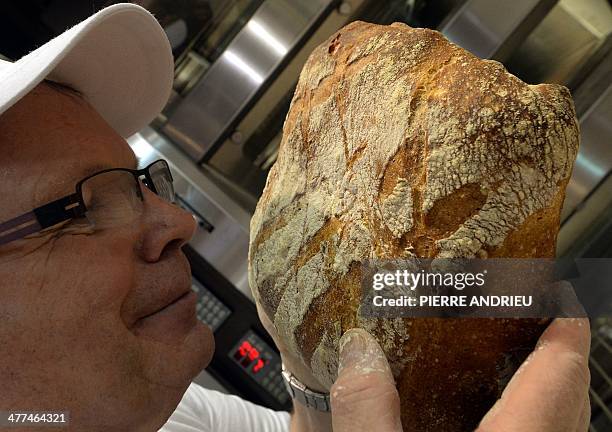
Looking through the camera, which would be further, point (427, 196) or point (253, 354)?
point (253, 354)

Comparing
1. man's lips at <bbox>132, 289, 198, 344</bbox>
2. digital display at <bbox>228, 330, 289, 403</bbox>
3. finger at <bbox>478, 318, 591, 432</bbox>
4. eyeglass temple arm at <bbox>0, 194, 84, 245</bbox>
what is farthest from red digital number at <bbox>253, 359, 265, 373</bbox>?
finger at <bbox>478, 318, 591, 432</bbox>

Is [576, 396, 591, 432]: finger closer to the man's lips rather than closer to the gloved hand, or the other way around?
the gloved hand

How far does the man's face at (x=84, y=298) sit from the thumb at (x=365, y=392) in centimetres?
27

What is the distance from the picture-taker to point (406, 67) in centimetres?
63

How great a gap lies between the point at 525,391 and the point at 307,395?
0.38m

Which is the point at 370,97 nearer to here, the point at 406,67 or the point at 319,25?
the point at 406,67

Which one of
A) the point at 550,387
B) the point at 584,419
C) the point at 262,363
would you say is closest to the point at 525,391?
the point at 550,387

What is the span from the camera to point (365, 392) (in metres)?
0.55

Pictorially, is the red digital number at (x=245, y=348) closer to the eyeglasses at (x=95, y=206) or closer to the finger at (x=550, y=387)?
the eyeglasses at (x=95, y=206)

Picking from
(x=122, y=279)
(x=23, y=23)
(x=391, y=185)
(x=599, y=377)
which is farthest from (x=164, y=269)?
(x=23, y=23)

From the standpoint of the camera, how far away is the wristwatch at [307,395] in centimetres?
80

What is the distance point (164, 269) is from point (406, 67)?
437mm

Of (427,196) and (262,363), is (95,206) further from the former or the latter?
(262,363)

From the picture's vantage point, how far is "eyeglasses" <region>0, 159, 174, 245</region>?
643 mm
